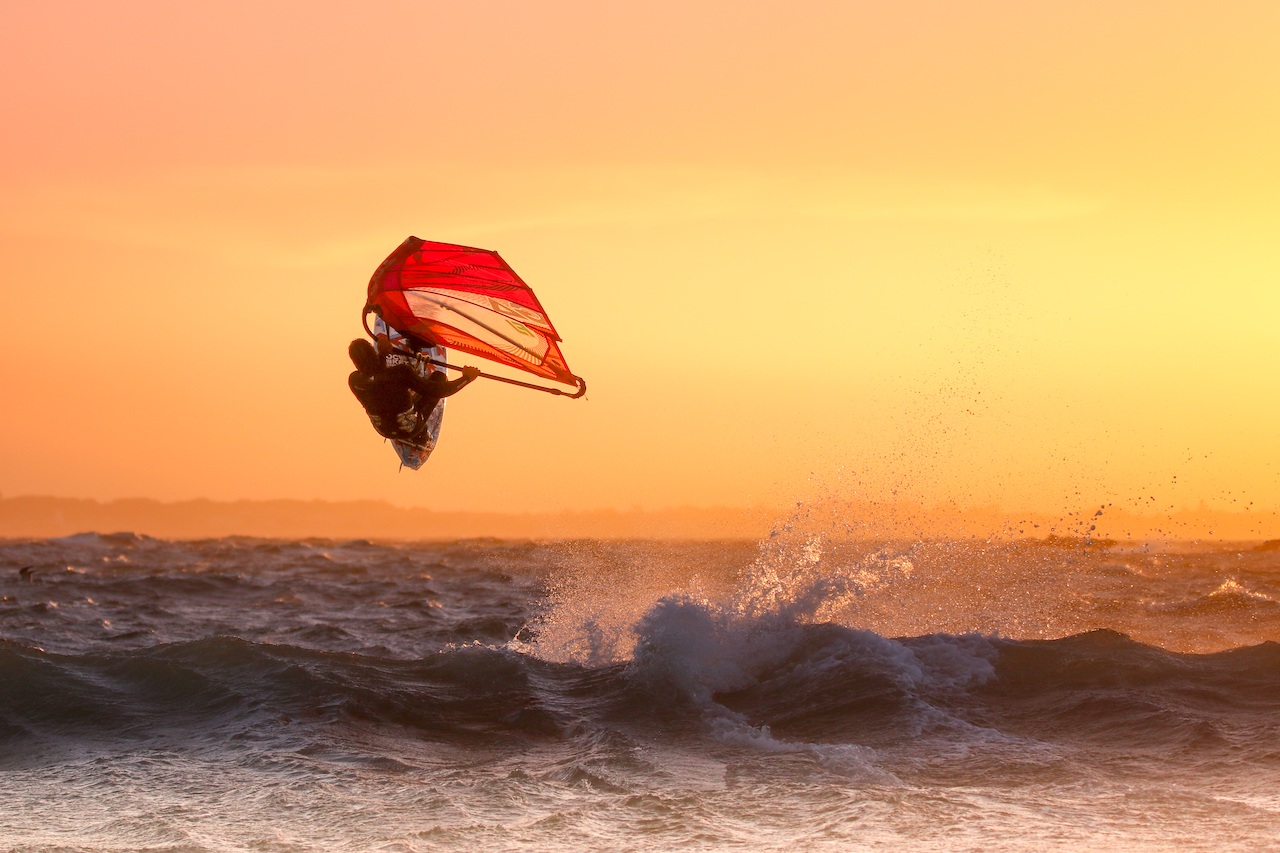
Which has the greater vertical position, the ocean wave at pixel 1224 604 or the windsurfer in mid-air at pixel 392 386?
the windsurfer in mid-air at pixel 392 386

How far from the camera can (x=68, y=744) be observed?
10.0 metres

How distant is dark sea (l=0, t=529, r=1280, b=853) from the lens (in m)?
7.18

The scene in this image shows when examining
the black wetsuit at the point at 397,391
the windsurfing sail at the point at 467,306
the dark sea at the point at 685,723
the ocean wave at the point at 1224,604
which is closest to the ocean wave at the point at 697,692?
the dark sea at the point at 685,723

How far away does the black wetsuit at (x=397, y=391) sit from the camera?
9570 mm

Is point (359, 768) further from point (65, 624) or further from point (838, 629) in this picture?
point (65, 624)

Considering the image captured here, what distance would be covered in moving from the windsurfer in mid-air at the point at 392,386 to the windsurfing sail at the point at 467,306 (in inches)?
28.3

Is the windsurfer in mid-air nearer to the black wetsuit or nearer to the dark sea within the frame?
the black wetsuit

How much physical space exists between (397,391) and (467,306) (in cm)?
152

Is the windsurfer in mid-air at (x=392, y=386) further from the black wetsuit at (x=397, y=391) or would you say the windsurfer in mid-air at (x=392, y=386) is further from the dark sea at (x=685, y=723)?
the dark sea at (x=685, y=723)

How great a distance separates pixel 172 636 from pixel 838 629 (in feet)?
33.2

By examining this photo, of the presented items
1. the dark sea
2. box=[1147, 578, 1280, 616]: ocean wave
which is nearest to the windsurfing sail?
the dark sea

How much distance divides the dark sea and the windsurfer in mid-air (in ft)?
9.43

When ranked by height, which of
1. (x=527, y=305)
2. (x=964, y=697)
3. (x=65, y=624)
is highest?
(x=527, y=305)

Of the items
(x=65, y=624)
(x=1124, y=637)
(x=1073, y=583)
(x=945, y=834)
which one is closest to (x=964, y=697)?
(x=1124, y=637)
